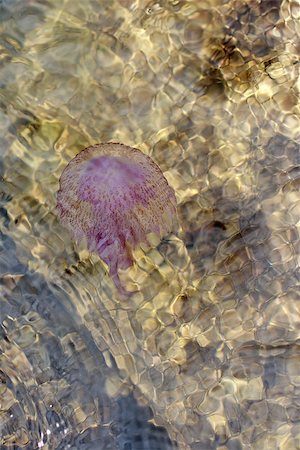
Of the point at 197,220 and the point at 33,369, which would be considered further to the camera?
the point at 197,220

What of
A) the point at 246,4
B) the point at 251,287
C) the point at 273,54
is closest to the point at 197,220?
the point at 251,287

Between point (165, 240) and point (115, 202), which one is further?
point (165, 240)

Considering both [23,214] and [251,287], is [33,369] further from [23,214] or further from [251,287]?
[251,287]

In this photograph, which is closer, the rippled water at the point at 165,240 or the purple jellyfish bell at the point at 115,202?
the purple jellyfish bell at the point at 115,202

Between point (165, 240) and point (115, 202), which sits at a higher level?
point (115, 202)

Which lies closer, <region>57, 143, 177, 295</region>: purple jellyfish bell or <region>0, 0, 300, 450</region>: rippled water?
<region>57, 143, 177, 295</region>: purple jellyfish bell
